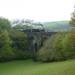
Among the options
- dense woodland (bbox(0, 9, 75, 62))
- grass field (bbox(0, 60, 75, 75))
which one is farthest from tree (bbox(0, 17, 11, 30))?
grass field (bbox(0, 60, 75, 75))

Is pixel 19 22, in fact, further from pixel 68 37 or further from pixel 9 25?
pixel 68 37

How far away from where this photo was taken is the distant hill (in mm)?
2586

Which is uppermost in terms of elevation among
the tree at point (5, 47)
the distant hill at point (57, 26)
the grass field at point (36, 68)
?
the distant hill at point (57, 26)

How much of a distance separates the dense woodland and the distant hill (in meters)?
0.06

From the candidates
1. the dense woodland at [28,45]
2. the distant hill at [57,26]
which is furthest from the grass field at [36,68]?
the distant hill at [57,26]

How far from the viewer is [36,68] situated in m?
2.46

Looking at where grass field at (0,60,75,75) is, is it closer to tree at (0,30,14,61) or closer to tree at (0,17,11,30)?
tree at (0,30,14,61)

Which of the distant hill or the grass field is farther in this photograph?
the distant hill

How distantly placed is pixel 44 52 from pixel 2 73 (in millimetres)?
714

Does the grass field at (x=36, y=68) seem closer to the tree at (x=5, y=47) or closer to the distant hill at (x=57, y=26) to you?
the tree at (x=5, y=47)

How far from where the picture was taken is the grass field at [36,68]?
2436mm

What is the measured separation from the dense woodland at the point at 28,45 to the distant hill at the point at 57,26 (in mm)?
63

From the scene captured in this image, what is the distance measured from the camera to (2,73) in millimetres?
2500

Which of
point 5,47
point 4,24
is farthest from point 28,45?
point 4,24
